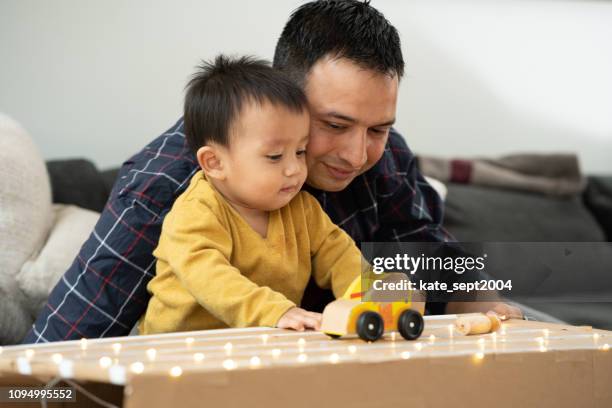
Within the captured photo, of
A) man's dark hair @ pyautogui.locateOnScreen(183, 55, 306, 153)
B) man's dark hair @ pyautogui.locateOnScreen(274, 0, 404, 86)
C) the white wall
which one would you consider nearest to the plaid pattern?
man's dark hair @ pyautogui.locateOnScreen(183, 55, 306, 153)

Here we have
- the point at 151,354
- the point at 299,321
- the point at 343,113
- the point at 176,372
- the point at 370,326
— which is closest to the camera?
the point at 176,372

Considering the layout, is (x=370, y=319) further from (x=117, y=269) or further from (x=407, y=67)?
(x=407, y=67)

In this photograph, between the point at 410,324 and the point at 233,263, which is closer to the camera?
the point at 410,324

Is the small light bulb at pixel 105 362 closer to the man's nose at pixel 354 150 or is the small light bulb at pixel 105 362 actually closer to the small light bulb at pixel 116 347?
the small light bulb at pixel 116 347

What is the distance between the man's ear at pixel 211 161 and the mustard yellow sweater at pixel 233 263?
0.7 inches

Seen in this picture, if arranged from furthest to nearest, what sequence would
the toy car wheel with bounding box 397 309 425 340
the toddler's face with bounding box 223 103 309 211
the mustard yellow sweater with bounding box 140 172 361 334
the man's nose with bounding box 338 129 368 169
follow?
the man's nose with bounding box 338 129 368 169 < the toddler's face with bounding box 223 103 309 211 < the mustard yellow sweater with bounding box 140 172 361 334 < the toy car wheel with bounding box 397 309 425 340

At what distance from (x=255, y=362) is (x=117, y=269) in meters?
0.68

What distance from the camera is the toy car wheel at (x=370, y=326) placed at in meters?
0.97

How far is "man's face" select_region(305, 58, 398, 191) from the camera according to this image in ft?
4.63

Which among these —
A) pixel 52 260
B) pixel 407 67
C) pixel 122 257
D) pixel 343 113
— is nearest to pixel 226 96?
pixel 343 113

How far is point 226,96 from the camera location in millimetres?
1283

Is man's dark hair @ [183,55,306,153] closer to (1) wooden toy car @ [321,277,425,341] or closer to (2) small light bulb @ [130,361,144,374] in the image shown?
(1) wooden toy car @ [321,277,425,341]

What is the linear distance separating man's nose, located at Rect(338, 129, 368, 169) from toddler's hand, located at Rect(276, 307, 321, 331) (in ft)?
1.27

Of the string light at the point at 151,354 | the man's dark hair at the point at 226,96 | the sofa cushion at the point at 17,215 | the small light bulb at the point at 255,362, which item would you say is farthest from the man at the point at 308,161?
the small light bulb at the point at 255,362
